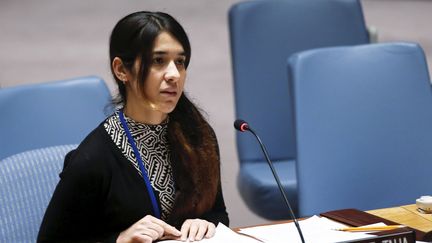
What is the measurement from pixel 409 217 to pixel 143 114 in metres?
0.64

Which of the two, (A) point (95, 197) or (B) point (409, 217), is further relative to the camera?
(B) point (409, 217)

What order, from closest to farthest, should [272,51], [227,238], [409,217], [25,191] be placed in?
[227,238]
[409,217]
[25,191]
[272,51]

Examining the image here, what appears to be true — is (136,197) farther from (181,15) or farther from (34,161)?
(181,15)

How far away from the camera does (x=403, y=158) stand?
7.31 ft

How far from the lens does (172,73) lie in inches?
65.0

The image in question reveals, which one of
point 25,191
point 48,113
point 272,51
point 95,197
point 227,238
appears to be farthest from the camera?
point 272,51

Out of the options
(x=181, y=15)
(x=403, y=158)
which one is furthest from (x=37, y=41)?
(x=403, y=158)

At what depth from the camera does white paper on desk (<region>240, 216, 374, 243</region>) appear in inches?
57.9

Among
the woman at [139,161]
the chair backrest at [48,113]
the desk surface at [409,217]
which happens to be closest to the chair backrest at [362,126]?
the desk surface at [409,217]

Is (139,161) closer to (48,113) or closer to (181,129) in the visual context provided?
(181,129)

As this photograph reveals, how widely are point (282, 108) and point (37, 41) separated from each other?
3.65 ft

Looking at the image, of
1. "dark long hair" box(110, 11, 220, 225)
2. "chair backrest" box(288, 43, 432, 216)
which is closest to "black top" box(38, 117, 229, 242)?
"dark long hair" box(110, 11, 220, 225)

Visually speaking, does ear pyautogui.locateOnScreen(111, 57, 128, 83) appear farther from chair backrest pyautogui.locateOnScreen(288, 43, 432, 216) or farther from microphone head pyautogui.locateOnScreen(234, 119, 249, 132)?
chair backrest pyautogui.locateOnScreen(288, 43, 432, 216)

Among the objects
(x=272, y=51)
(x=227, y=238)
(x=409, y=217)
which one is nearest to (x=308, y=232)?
(x=227, y=238)
